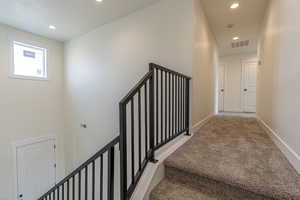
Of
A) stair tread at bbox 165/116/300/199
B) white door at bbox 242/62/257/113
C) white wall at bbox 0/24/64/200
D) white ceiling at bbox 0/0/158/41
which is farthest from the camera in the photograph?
white door at bbox 242/62/257/113

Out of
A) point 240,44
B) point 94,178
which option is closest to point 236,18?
point 240,44

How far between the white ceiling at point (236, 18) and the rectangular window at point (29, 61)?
4.62 m

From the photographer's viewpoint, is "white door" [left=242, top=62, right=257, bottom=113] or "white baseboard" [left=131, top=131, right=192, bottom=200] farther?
"white door" [left=242, top=62, right=257, bottom=113]

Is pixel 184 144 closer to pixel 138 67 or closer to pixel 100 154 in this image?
pixel 100 154

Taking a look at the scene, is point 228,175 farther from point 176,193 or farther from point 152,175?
point 152,175

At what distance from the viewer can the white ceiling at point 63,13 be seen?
2871mm

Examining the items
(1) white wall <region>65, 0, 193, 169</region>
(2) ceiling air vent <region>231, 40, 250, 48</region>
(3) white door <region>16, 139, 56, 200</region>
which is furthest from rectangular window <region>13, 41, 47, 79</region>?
(2) ceiling air vent <region>231, 40, 250, 48</region>

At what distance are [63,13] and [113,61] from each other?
140 centimetres

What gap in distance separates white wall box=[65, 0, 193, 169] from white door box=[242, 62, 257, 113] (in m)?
4.75

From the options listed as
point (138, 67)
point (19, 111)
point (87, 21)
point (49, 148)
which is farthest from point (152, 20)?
point (49, 148)

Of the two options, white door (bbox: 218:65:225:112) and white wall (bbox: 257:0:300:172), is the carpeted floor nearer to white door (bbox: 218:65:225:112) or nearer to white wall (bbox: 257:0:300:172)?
white wall (bbox: 257:0:300:172)

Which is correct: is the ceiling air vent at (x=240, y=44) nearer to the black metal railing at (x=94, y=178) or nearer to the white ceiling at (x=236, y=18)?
the white ceiling at (x=236, y=18)

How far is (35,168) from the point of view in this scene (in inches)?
165

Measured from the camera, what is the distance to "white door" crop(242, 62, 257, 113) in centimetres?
596
